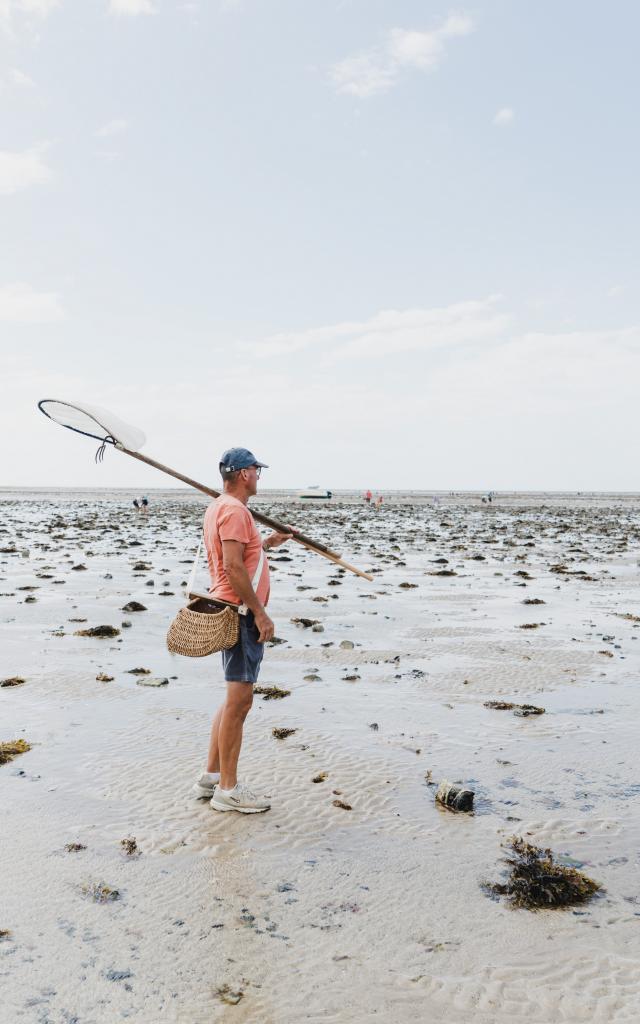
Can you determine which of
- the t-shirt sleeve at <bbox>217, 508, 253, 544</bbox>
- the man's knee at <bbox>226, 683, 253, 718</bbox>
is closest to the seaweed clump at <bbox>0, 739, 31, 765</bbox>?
the man's knee at <bbox>226, 683, 253, 718</bbox>

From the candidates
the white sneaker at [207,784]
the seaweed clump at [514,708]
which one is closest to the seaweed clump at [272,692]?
the seaweed clump at [514,708]

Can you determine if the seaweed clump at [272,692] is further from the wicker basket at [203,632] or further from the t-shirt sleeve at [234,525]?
the t-shirt sleeve at [234,525]

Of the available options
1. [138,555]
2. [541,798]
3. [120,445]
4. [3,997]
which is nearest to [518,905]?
[541,798]

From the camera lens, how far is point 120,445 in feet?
17.5

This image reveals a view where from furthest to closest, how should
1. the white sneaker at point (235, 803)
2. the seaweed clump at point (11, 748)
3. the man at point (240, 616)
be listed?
the seaweed clump at point (11, 748), the white sneaker at point (235, 803), the man at point (240, 616)

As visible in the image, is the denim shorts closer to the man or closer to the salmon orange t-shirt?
the man

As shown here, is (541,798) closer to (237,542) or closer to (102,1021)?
(237,542)

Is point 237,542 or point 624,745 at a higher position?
point 237,542

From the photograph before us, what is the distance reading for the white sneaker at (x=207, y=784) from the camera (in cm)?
530

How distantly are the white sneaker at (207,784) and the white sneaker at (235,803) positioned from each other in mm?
151

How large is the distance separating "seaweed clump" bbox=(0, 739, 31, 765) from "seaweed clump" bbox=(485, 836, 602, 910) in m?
3.93

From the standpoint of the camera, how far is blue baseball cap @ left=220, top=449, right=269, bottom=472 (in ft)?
16.7

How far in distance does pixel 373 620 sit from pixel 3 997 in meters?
9.09

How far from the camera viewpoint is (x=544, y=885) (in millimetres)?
4090
